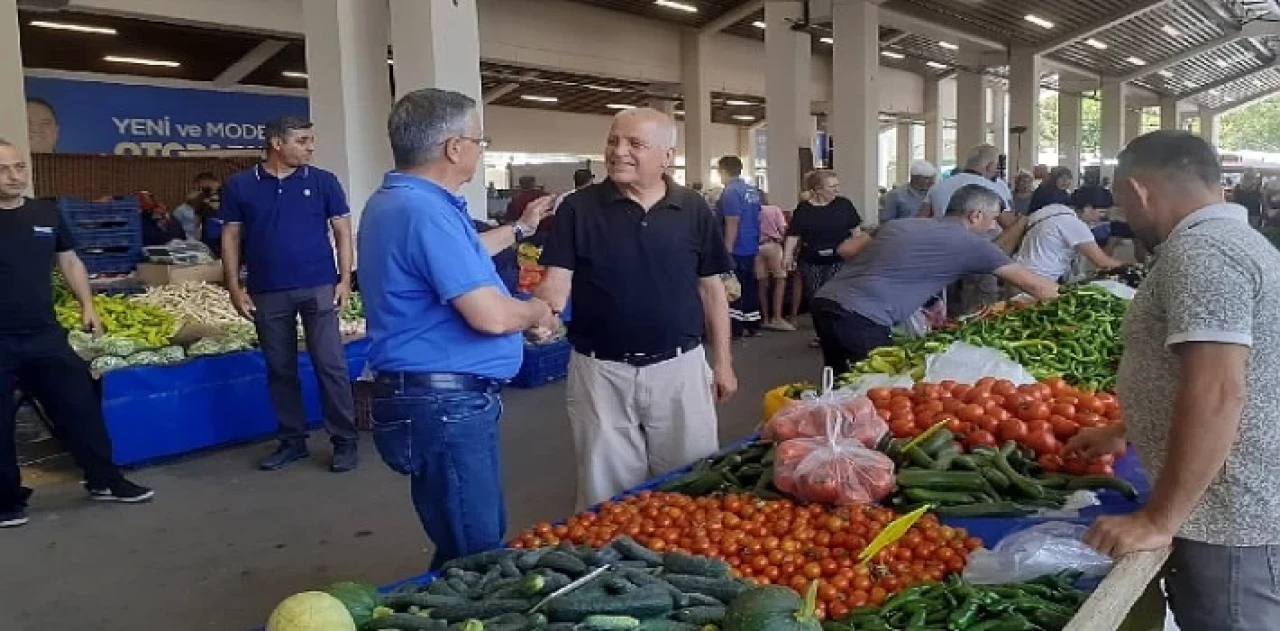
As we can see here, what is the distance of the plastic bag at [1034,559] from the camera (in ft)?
7.95

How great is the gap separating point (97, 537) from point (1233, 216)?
4738 mm

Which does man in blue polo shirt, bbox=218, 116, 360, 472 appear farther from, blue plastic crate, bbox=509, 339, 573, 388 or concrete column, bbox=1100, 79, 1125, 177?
concrete column, bbox=1100, 79, 1125, 177

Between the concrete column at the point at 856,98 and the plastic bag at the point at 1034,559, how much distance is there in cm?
1292

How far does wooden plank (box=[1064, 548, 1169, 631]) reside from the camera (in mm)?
1945

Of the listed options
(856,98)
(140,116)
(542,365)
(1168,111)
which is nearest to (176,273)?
(542,365)

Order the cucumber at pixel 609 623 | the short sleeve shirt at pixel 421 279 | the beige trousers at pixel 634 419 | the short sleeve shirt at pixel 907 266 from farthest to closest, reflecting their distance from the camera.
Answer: the short sleeve shirt at pixel 907 266 → the beige trousers at pixel 634 419 → the short sleeve shirt at pixel 421 279 → the cucumber at pixel 609 623

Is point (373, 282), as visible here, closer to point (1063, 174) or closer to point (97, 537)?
point (97, 537)

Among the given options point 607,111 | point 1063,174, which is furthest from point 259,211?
point 607,111

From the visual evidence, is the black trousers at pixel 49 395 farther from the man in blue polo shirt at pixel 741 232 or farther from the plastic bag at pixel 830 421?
the man in blue polo shirt at pixel 741 232

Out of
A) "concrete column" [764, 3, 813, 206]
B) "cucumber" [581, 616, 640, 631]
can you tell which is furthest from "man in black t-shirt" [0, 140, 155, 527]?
"concrete column" [764, 3, 813, 206]

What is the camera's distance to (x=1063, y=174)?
9742 millimetres

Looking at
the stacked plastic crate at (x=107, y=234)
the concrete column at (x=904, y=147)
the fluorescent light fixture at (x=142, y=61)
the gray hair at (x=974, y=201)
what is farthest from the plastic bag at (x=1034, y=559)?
the concrete column at (x=904, y=147)

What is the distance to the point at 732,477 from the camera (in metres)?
3.27

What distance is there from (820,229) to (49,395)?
638 cm
